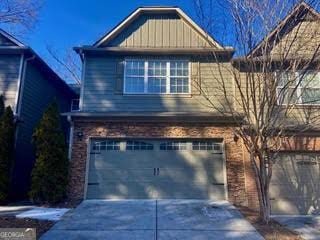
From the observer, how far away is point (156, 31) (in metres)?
12.2

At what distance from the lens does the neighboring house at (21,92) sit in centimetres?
1117

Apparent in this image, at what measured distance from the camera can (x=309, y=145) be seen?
34.8 ft

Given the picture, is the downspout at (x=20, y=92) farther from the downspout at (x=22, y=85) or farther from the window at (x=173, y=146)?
the window at (x=173, y=146)

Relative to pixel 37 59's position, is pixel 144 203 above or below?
below

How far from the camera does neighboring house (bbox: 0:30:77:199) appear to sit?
1117 centimetres

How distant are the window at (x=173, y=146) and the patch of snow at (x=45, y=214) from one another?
3782 millimetres

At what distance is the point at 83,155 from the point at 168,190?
10.4 feet

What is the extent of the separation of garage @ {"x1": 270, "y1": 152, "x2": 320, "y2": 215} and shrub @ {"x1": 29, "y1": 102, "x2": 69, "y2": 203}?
7.03 m

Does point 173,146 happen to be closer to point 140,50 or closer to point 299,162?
point 140,50

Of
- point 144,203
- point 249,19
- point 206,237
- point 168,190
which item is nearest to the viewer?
point 206,237

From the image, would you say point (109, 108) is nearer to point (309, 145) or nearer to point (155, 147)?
point (155, 147)

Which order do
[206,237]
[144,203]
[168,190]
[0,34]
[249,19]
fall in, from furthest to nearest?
[0,34]
[168,190]
[144,203]
[249,19]
[206,237]

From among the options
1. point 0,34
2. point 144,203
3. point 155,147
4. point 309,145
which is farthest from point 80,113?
point 309,145

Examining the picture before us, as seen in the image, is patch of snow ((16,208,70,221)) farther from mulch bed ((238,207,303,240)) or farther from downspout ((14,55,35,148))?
mulch bed ((238,207,303,240))
